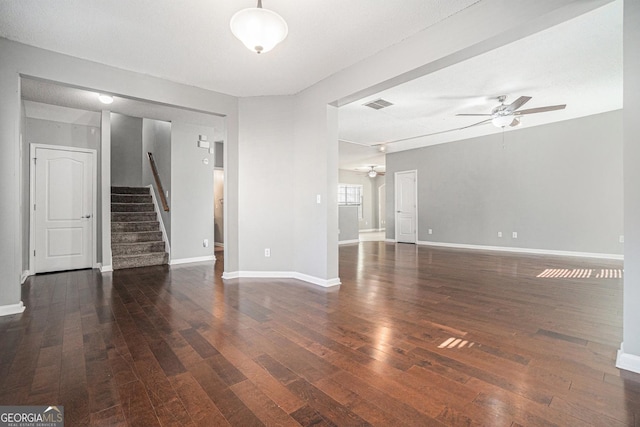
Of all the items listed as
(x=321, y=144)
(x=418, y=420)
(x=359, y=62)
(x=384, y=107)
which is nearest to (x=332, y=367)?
(x=418, y=420)

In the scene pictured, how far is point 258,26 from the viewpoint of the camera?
210 centimetres

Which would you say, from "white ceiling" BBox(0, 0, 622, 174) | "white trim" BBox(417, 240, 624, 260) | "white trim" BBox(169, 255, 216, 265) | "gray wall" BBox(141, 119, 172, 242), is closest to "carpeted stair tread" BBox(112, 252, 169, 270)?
"white trim" BBox(169, 255, 216, 265)

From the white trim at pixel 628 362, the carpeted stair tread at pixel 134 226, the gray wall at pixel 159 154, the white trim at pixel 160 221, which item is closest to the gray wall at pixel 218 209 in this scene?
the gray wall at pixel 159 154

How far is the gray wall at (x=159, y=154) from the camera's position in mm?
6047

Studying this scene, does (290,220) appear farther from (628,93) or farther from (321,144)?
(628,93)

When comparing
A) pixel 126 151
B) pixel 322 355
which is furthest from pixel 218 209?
pixel 322 355

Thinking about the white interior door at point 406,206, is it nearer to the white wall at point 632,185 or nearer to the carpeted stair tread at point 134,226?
the carpeted stair tread at point 134,226

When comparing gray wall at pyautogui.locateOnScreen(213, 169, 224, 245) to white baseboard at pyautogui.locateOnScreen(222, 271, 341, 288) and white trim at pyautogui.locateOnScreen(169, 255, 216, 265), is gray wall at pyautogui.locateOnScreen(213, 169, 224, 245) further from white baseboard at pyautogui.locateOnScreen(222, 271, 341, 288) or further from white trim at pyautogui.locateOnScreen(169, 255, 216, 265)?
white baseboard at pyautogui.locateOnScreen(222, 271, 341, 288)

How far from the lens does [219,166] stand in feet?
28.3

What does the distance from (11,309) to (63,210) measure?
8.97 ft

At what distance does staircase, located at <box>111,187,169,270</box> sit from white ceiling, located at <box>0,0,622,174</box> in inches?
88.3

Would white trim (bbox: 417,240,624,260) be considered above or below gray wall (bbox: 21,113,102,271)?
below

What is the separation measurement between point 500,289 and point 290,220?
2.98 m

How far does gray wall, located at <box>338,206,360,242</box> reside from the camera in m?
9.48
